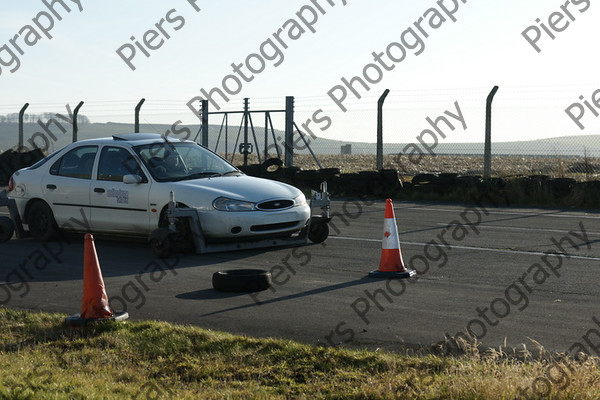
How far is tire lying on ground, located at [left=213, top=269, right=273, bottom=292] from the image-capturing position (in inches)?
339

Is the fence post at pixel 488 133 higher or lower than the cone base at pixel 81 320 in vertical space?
higher

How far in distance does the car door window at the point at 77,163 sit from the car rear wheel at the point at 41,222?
0.56 metres

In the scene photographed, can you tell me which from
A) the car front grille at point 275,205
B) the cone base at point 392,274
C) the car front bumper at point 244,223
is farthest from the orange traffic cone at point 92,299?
the car front grille at point 275,205

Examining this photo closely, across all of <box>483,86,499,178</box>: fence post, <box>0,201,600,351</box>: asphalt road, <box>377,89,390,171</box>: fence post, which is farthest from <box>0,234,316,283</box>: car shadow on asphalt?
<box>377,89,390,171</box>: fence post

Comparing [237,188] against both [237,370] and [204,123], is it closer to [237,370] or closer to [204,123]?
[237,370]

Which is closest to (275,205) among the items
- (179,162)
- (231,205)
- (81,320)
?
(231,205)

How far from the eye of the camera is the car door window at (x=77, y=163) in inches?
483

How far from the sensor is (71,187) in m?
12.2

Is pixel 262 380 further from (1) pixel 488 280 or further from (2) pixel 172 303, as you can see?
(1) pixel 488 280

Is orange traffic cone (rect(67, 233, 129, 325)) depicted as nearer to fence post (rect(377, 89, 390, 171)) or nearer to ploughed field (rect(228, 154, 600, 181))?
ploughed field (rect(228, 154, 600, 181))

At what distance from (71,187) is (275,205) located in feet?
10.2

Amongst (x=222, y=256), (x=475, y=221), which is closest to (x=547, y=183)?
(x=475, y=221)

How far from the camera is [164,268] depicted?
10148mm

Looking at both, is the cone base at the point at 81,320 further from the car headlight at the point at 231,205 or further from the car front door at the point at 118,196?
the car front door at the point at 118,196
